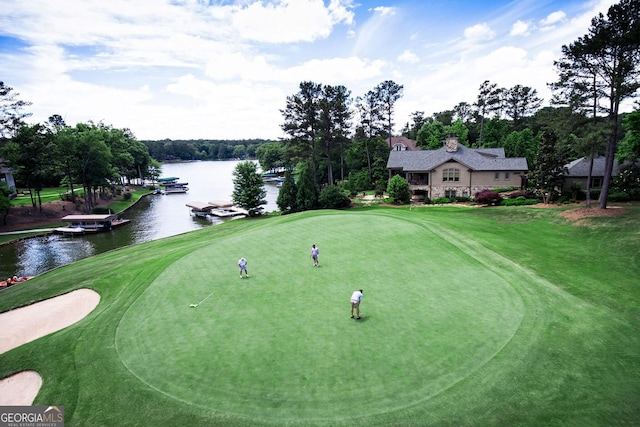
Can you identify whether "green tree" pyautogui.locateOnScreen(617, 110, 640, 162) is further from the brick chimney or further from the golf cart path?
the golf cart path

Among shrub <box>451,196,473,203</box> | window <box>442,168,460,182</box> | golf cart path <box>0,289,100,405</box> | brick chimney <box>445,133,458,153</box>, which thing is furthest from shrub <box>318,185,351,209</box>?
golf cart path <box>0,289,100,405</box>

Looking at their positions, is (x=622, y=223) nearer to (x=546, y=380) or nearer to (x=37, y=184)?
(x=546, y=380)

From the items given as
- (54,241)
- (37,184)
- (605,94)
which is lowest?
(54,241)

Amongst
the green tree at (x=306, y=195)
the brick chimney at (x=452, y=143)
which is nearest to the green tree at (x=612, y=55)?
the brick chimney at (x=452, y=143)

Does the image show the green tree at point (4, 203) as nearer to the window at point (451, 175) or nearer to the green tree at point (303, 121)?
the green tree at point (303, 121)

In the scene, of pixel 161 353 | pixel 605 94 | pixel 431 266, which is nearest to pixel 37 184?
pixel 161 353

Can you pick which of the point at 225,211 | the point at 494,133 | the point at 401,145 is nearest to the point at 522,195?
the point at 494,133
